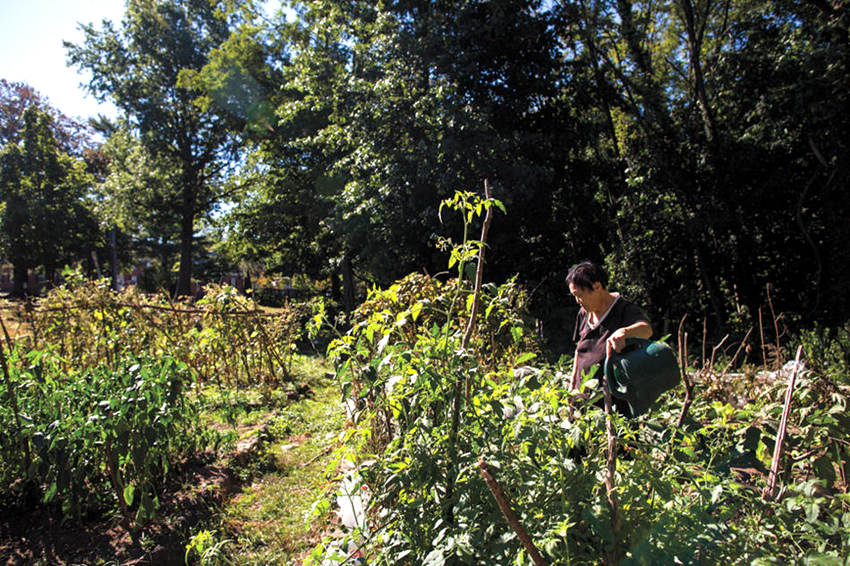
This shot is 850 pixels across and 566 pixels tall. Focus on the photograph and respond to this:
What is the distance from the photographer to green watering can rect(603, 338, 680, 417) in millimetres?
1406

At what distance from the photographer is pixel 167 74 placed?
66.1 ft

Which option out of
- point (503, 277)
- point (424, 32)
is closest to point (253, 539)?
point (503, 277)

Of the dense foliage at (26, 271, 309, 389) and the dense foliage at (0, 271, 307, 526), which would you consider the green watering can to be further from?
the dense foliage at (26, 271, 309, 389)

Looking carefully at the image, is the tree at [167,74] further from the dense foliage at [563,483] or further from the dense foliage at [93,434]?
the dense foliage at [563,483]

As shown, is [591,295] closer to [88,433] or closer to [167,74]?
[88,433]

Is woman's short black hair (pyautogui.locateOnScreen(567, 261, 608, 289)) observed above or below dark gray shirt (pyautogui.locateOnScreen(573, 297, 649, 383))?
above

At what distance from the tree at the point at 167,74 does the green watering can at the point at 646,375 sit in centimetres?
2097

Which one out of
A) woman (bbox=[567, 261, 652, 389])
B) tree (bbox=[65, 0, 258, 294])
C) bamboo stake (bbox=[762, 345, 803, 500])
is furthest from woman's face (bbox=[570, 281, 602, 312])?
tree (bbox=[65, 0, 258, 294])

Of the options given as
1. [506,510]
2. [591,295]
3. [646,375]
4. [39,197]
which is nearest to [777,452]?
[646,375]

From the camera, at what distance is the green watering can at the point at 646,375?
1.41 m

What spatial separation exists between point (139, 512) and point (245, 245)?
53.7 feet

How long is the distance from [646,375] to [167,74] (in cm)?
2383

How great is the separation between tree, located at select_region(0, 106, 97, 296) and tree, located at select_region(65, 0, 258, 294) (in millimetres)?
4698

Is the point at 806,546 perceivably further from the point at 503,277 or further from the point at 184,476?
the point at 503,277
